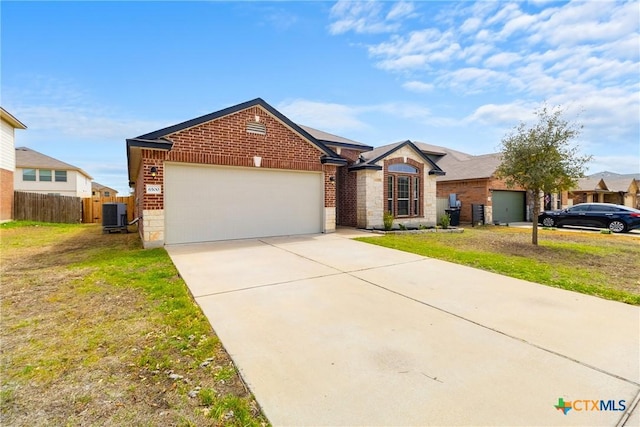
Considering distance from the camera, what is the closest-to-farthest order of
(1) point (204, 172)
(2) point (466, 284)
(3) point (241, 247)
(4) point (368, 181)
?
(2) point (466, 284), (3) point (241, 247), (1) point (204, 172), (4) point (368, 181)

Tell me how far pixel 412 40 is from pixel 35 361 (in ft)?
37.2

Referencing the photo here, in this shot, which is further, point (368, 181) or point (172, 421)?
point (368, 181)

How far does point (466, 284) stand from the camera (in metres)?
5.30

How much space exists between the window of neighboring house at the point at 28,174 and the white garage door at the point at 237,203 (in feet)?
104

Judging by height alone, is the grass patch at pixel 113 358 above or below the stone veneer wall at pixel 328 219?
below

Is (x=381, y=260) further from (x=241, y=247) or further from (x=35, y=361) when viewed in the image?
(x=35, y=361)

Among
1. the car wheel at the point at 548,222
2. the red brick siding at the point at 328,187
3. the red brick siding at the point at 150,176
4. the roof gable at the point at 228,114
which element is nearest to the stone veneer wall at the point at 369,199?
the red brick siding at the point at 328,187

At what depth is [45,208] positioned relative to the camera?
1886 cm

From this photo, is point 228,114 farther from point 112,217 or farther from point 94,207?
point 94,207

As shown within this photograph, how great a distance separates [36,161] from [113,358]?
1506 inches

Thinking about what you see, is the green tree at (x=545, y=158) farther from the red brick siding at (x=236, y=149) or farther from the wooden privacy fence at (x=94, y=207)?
the wooden privacy fence at (x=94, y=207)

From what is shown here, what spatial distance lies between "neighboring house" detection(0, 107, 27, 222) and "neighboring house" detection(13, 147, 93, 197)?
547 inches

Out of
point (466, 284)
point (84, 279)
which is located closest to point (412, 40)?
point (466, 284)

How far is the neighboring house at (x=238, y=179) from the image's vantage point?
870 centimetres
